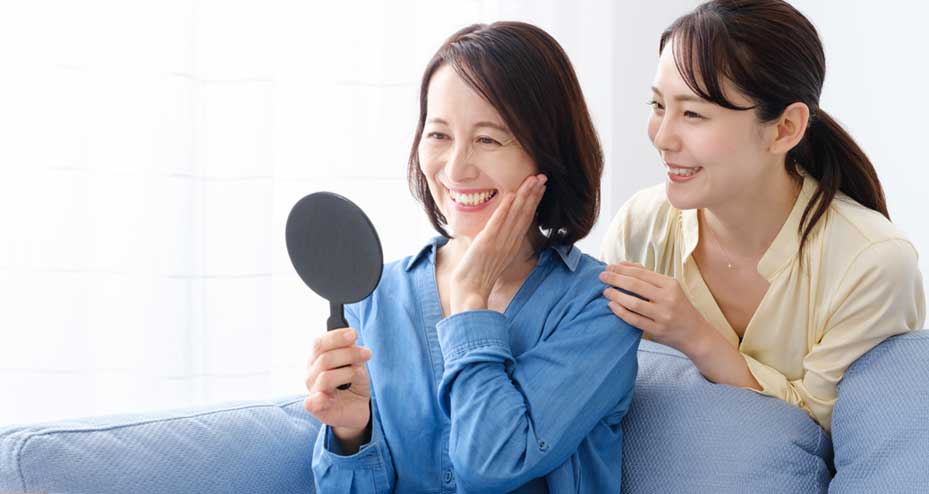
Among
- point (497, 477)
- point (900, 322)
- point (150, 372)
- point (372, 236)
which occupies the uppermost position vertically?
point (372, 236)

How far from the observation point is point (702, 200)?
1779 mm

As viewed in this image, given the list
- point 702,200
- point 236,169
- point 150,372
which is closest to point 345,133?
point 236,169

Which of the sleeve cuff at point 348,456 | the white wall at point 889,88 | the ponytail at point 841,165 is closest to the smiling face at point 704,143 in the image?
the ponytail at point 841,165

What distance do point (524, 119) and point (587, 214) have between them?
0.22 m

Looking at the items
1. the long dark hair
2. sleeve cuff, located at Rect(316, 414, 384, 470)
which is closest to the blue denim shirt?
sleeve cuff, located at Rect(316, 414, 384, 470)

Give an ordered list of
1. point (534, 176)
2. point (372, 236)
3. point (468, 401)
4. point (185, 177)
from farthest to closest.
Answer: point (185, 177), point (534, 176), point (468, 401), point (372, 236)

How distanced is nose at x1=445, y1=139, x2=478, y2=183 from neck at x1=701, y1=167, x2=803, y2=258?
1.71 feet

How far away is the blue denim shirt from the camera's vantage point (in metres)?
1.45

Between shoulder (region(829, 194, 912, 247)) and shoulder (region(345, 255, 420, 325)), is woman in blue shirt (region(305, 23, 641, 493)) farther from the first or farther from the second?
shoulder (region(829, 194, 912, 247))

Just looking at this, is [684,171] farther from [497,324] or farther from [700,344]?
[497,324]

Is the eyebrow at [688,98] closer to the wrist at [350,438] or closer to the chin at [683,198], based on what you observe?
the chin at [683,198]

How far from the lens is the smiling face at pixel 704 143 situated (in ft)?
5.68

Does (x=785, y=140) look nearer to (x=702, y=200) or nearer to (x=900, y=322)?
(x=702, y=200)

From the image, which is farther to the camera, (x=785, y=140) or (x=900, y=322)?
(x=785, y=140)
